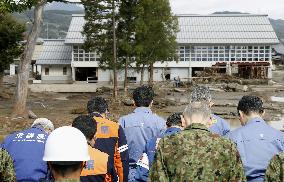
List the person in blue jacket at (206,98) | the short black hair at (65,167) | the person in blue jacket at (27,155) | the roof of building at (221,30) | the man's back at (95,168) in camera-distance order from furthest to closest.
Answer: the roof of building at (221,30), the person in blue jacket at (206,98), the person in blue jacket at (27,155), the man's back at (95,168), the short black hair at (65,167)

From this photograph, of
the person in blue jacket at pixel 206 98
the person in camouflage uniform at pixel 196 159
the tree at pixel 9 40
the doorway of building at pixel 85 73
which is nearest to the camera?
the person in camouflage uniform at pixel 196 159

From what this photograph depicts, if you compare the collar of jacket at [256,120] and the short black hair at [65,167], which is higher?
the collar of jacket at [256,120]

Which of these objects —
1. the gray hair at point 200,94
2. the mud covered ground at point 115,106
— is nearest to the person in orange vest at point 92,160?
the gray hair at point 200,94

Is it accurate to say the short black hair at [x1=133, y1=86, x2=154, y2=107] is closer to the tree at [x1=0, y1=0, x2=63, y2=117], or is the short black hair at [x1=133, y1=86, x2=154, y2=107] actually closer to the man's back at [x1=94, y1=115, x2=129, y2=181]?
the man's back at [x1=94, y1=115, x2=129, y2=181]

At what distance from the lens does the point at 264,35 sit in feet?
182

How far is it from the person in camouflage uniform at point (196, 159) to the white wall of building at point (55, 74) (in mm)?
52256

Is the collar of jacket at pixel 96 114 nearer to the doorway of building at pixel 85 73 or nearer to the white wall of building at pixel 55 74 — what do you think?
the doorway of building at pixel 85 73

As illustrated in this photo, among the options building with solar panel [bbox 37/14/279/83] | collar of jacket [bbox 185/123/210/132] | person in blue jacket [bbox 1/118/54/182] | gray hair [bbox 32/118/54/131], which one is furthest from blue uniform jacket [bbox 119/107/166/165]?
building with solar panel [bbox 37/14/279/83]

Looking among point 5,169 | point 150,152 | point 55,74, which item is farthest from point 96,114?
point 55,74

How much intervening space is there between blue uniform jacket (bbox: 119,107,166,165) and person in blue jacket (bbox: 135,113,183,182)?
54 centimetres

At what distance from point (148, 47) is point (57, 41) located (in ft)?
83.8

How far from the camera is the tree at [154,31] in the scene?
34281 millimetres

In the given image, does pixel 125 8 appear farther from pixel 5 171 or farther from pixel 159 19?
pixel 5 171

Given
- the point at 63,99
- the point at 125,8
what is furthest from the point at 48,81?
the point at 125,8
